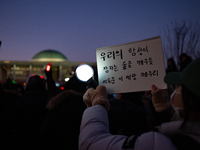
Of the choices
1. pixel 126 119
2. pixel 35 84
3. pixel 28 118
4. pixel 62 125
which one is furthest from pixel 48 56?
pixel 126 119

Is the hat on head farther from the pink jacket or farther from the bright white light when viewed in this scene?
the bright white light

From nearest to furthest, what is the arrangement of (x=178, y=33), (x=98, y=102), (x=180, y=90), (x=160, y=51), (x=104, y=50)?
(x=180, y=90), (x=98, y=102), (x=160, y=51), (x=104, y=50), (x=178, y=33)

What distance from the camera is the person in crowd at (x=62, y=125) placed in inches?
91.7

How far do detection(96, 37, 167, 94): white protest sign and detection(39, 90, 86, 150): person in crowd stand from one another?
76cm

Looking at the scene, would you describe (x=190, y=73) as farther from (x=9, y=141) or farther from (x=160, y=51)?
(x=9, y=141)

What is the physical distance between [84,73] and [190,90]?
1142 millimetres

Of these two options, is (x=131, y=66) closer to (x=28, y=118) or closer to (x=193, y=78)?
(x=193, y=78)

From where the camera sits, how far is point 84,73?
1.95 metres

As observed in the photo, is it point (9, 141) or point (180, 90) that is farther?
point (9, 141)

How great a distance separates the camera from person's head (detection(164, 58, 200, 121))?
3.42ft

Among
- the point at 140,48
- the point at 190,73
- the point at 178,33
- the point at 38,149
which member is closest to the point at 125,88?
the point at 140,48

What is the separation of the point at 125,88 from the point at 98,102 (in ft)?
1.57

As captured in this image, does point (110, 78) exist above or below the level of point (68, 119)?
above

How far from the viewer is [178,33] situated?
12961mm
